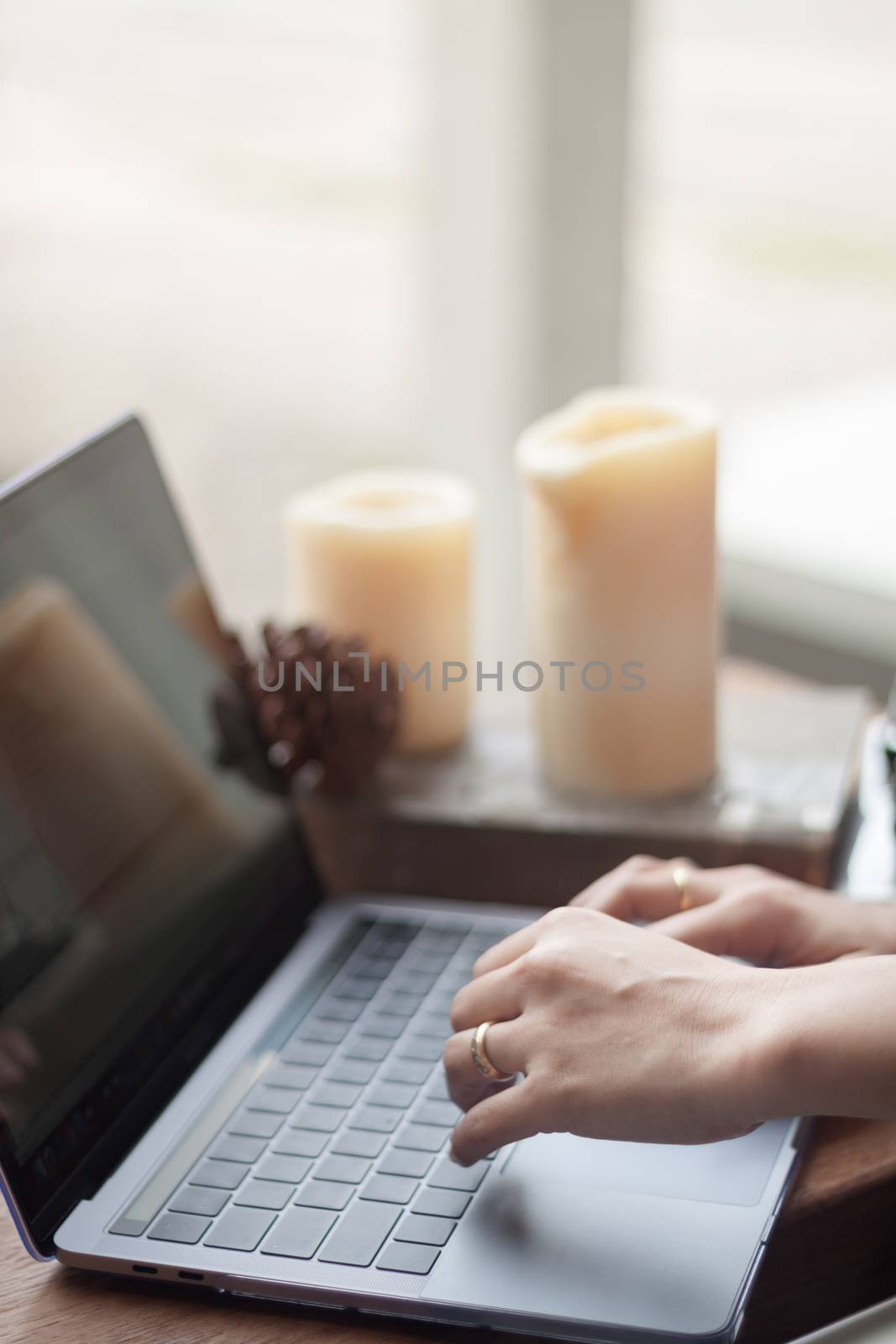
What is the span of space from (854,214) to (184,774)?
3.30 ft

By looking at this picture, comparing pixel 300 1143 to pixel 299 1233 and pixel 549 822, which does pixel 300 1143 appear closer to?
pixel 299 1233

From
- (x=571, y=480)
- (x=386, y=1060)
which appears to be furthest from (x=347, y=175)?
(x=386, y=1060)

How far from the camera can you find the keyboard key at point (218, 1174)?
0.53 metres

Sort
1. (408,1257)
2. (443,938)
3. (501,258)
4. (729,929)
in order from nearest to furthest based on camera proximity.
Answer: (408,1257), (729,929), (443,938), (501,258)

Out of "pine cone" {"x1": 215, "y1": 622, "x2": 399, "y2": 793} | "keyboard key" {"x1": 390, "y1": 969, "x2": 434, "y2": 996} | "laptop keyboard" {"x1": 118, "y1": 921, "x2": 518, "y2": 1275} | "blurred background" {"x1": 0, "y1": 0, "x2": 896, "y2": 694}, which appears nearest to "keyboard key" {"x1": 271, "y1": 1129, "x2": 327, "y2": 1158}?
"laptop keyboard" {"x1": 118, "y1": 921, "x2": 518, "y2": 1275}

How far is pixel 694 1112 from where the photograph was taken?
0.48 m

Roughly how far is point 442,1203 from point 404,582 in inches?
14.3

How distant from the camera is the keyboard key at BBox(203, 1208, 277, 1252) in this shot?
50 centimetres

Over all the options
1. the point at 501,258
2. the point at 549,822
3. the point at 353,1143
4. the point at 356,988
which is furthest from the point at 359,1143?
the point at 501,258

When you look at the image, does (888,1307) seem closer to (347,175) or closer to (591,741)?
(591,741)

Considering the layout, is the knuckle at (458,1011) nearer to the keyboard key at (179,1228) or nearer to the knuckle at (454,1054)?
the knuckle at (454,1054)

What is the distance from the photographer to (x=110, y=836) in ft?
1.98

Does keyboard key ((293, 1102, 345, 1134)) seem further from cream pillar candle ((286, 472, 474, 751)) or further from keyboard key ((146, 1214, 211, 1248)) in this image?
cream pillar candle ((286, 472, 474, 751))

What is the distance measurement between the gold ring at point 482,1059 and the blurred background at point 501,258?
635 millimetres
